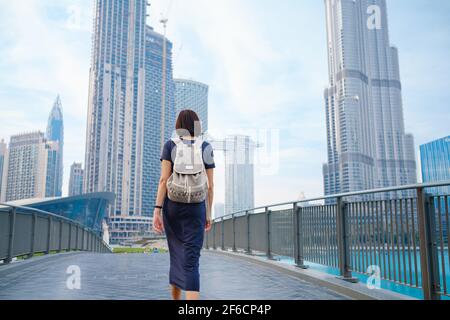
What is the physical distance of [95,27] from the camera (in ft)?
503

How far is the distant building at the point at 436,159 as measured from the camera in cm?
14812

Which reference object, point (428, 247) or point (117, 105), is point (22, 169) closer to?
point (117, 105)

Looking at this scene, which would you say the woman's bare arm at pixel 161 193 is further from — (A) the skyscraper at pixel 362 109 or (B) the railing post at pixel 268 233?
(A) the skyscraper at pixel 362 109

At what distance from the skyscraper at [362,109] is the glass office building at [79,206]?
83820mm

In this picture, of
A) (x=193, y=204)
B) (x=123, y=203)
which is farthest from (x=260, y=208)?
(x=123, y=203)

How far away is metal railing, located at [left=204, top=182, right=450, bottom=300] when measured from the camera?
12.5 feet

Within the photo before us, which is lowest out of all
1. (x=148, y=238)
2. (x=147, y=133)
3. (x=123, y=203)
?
(x=148, y=238)

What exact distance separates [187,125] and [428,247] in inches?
101

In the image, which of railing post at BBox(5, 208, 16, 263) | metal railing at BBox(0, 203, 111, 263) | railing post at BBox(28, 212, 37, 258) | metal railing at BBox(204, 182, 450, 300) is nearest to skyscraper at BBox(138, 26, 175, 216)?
metal railing at BBox(0, 203, 111, 263)

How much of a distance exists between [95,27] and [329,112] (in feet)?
307

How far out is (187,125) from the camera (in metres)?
3.63

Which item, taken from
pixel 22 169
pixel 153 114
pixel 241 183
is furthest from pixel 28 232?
pixel 22 169
